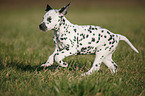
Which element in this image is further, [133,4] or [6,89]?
[133,4]

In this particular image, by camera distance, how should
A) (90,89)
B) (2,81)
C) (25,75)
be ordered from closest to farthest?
(90,89), (2,81), (25,75)

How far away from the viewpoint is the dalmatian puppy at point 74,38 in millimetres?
3365

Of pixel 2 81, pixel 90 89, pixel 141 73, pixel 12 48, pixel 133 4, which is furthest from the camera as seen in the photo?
pixel 133 4

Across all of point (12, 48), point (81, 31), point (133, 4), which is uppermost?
point (133, 4)

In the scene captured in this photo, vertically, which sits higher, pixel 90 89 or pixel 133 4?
pixel 133 4

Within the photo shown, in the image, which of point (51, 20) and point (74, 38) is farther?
point (74, 38)

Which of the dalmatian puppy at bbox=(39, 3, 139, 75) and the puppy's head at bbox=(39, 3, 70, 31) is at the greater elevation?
the puppy's head at bbox=(39, 3, 70, 31)

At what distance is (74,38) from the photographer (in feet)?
11.4

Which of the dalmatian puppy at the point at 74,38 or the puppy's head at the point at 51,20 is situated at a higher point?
the puppy's head at the point at 51,20

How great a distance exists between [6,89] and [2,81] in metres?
0.32

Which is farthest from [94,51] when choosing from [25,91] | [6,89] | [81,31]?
[6,89]

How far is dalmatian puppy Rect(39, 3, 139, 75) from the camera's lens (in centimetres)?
337

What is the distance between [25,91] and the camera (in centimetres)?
290

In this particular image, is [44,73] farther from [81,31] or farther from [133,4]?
[133,4]
